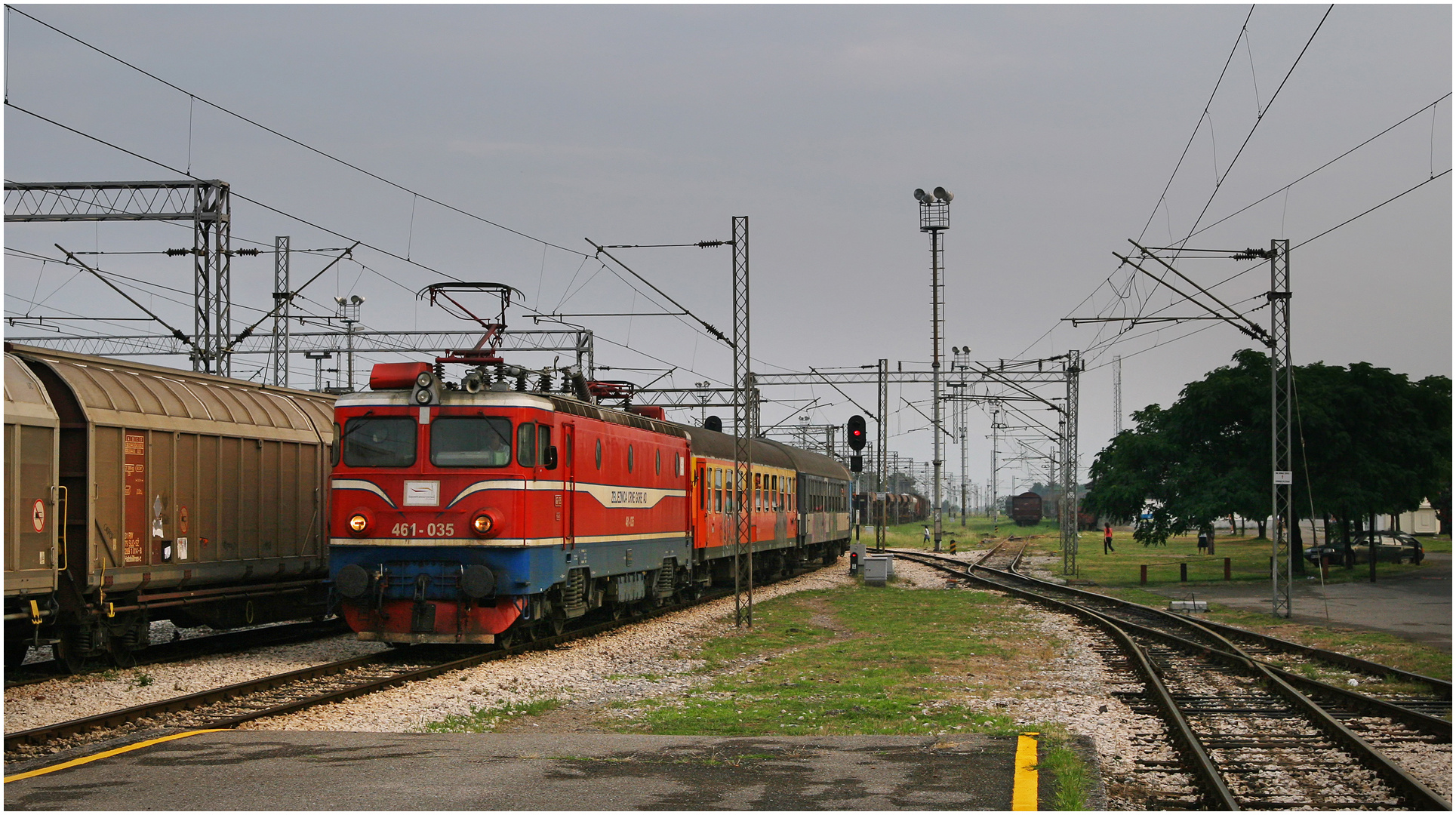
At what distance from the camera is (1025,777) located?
891 centimetres

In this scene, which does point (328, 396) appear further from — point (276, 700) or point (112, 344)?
point (112, 344)

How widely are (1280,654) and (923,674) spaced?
249 inches

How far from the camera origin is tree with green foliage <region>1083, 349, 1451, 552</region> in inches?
1342

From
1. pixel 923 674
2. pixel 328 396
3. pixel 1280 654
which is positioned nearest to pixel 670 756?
pixel 923 674

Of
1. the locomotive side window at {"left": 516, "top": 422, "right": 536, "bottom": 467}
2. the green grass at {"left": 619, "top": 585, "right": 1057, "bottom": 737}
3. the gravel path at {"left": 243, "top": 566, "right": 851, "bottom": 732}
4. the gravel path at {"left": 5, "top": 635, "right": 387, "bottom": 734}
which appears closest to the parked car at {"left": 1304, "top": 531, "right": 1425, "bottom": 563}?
the green grass at {"left": 619, "top": 585, "right": 1057, "bottom": 737}

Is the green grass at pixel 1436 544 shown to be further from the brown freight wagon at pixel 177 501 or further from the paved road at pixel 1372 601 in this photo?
the brown freight wagon at pixel 177 501

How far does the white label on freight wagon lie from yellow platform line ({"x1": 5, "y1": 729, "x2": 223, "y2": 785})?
6.02 m

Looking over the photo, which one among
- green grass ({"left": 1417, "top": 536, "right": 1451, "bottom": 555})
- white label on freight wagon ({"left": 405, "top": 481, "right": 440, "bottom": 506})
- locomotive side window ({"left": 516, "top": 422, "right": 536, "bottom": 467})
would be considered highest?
locomotive side window ({"left": 516, "top": 422, "right": 536, "bottom": 467})

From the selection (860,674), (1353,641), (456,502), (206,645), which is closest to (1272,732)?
(860,674)

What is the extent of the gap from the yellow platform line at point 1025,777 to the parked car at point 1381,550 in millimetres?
34694

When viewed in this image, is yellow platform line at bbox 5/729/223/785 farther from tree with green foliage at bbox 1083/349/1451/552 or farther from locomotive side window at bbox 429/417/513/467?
tree with green foliage at bbox 1083/349/1451/552

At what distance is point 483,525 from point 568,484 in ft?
6.50

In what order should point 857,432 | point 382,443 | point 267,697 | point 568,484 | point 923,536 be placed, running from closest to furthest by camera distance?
1. point 267,697
2. point 382,443
3. point 568,484
4. point 857,432
5. point 923,536

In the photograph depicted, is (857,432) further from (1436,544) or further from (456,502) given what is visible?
(1436,544)
